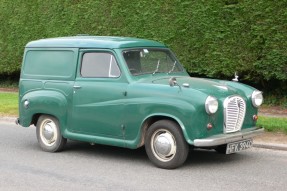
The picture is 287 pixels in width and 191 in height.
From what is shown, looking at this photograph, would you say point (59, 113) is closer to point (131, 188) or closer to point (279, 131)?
point (131, 188)

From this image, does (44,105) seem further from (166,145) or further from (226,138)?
(226,138)

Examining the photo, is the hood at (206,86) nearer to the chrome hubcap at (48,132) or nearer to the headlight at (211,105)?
the headlight at (211,105)

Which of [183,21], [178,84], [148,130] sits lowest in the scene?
[148,130]

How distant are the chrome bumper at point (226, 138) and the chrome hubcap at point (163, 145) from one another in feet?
1.41

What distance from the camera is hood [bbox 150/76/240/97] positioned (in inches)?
297

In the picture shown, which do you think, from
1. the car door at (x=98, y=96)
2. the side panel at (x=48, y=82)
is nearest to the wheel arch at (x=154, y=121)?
the car door at (x=98, y=96)

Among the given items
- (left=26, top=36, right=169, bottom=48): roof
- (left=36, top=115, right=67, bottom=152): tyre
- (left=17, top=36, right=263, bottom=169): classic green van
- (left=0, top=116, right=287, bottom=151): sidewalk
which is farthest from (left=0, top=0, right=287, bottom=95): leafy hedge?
(left=36, top=115, right=67, bottom=152): tyre

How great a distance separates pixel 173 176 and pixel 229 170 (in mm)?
901

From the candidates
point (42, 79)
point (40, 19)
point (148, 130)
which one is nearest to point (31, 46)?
point (42, 79)

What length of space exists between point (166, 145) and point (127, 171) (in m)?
0.69

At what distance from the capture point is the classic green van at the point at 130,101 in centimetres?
740

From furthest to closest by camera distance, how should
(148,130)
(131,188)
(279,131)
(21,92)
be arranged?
(279,131) → (21,92) → (148,130) → (131,188)

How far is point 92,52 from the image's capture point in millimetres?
8664

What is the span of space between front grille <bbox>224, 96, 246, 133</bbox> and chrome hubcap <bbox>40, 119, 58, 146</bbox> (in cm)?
310
